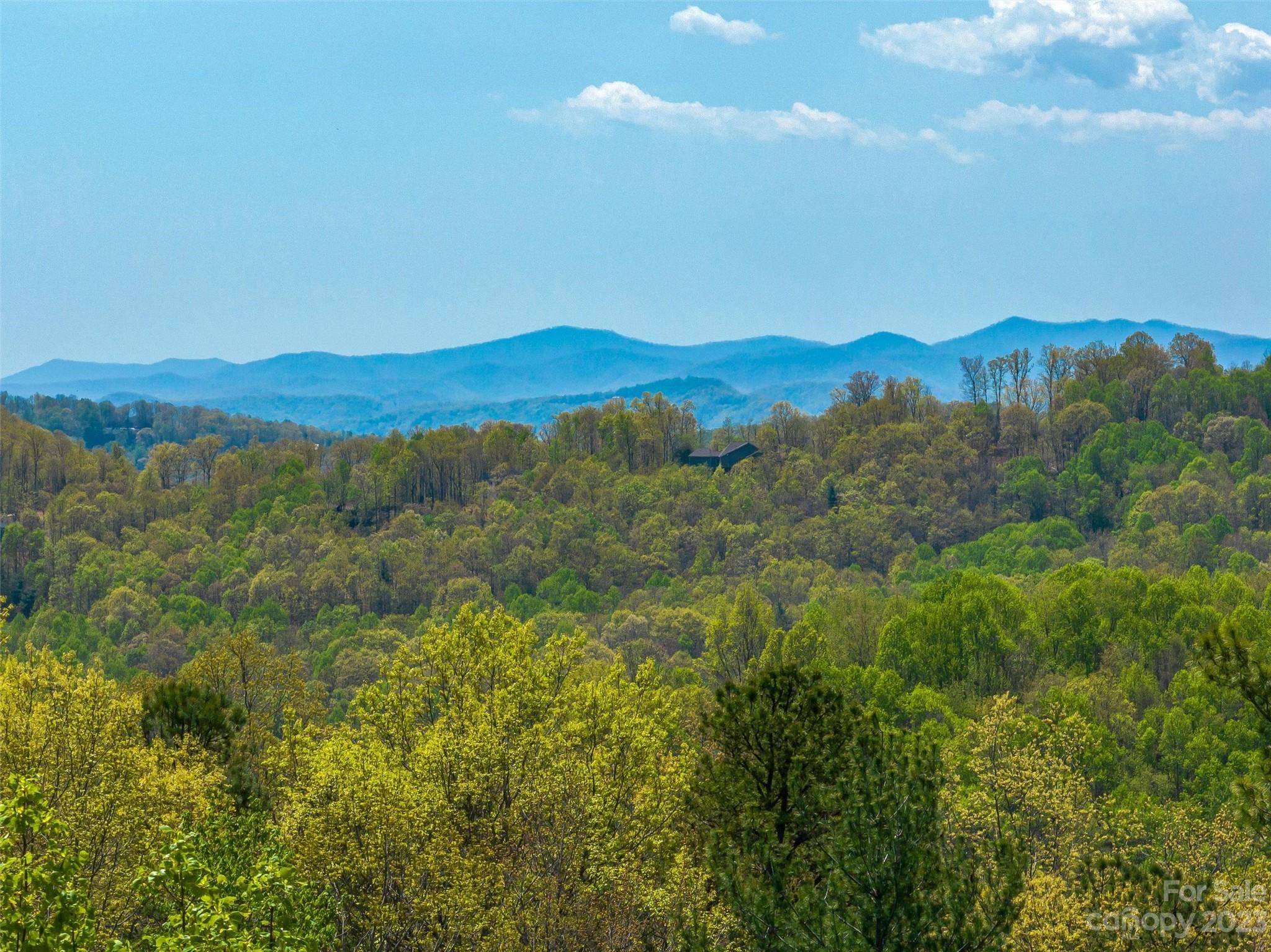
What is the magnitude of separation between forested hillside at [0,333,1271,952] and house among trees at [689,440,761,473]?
197 inches

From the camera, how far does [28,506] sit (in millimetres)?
136500

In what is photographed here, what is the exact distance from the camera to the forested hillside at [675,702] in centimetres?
1727

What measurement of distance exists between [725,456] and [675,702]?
112843 mm

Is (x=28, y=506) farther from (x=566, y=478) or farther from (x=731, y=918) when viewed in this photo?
(x=731, y=918)

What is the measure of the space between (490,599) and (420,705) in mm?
81903

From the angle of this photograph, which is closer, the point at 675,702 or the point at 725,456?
the point at 675,702

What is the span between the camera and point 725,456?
14575 centimetres

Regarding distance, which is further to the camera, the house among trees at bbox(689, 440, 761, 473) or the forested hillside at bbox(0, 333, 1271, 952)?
the house among trees at bbox(689, 440, 761, 473)

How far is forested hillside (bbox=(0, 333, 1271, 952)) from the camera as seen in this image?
56.6ft

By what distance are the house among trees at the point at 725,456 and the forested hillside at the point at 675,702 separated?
4996 millimetres

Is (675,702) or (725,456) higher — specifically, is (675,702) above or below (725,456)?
above

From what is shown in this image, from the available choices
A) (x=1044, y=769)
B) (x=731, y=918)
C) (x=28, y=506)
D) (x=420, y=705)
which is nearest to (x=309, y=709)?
(x=420, y=705)

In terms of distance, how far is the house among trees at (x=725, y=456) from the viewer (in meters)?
145

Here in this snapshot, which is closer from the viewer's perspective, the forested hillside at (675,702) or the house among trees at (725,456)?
the forested hillside at (675,702)
